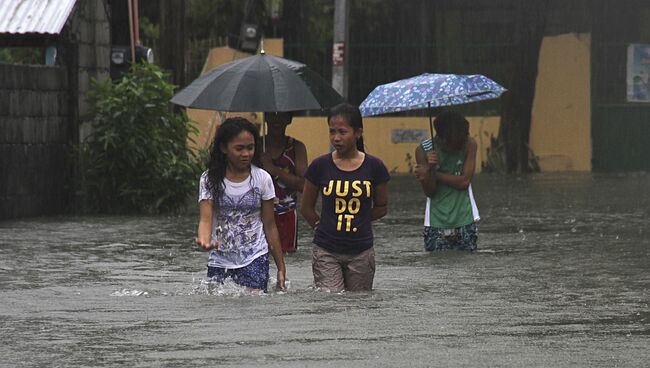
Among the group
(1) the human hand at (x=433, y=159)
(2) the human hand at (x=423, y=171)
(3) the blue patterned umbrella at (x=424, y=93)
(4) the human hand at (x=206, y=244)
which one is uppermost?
(3) the blue patterned umbrella at (x=424, y=93)

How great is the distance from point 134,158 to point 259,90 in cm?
775

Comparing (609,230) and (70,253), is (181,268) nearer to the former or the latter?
(70,253)

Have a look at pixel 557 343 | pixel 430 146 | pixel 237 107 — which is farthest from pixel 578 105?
pixel 557 343

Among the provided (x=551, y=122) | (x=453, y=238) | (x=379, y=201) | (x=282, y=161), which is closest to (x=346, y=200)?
(x=379, y=201)

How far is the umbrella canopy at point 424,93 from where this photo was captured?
1355 cm

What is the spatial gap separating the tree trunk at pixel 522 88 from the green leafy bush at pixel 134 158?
1203 centimetres


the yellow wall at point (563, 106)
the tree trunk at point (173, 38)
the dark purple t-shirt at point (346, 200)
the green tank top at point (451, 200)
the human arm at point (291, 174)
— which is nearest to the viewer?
the dark purple t-shirt at point (346, 200)

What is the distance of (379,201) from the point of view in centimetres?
1041

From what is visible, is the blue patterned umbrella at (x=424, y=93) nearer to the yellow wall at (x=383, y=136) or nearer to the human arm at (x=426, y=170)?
the human arm at (x=426, y=170)

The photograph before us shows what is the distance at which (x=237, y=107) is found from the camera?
11531mm

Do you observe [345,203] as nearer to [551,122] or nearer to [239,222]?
[239,222]

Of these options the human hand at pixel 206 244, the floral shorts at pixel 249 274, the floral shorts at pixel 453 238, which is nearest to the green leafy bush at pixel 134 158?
the floral shorts at pixel 453 238

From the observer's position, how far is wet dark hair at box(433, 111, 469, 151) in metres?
13.6

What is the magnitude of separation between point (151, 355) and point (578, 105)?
78.8ft
